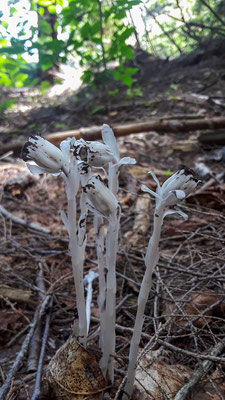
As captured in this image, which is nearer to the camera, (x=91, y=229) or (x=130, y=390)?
(x=130, y=390)

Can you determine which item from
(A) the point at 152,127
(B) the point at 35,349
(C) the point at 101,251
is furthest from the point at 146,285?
(A) the point at 152,127

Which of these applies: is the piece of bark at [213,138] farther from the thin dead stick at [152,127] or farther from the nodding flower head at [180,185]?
the nodding flower head at [180,185]

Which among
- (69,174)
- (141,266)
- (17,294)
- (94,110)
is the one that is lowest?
(141,266)

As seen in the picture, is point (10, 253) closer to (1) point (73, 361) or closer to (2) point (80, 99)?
(1) point (73, 361)

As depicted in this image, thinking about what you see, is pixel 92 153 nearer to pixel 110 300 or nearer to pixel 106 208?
pixel 106 208

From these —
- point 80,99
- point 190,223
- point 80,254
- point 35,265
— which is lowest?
point 190,223

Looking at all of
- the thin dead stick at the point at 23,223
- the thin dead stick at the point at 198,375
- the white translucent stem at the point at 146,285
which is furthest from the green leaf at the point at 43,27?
the thin dead stick at the point at 198,375

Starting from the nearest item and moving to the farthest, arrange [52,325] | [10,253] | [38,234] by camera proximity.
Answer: [52,325] < [10,253] < [38,234]

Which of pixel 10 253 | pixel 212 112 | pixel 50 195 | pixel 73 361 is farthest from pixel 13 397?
pixel 212 112
